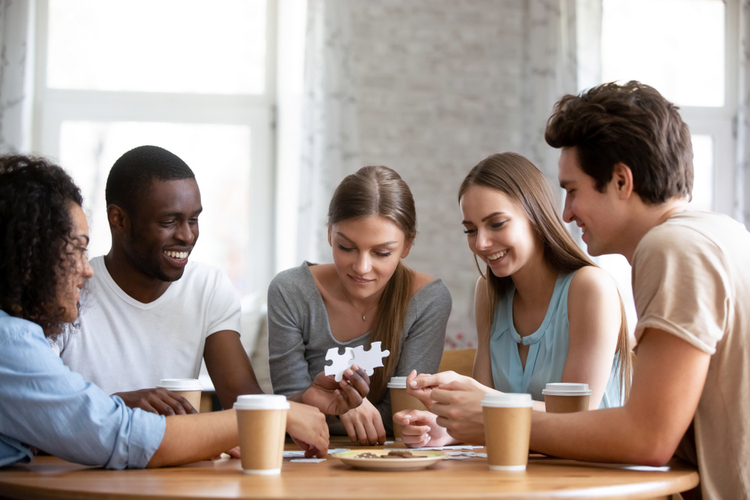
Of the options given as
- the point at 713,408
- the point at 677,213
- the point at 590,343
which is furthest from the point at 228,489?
the point at 590,343

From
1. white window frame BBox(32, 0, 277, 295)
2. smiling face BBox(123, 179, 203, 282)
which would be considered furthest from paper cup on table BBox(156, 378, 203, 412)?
white window frame BBox(32, 0, 277, 295)

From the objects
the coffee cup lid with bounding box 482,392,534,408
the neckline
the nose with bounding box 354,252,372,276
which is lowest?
the coffee cup lid with bounding box 482,392,534,408

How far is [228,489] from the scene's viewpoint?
1032mm

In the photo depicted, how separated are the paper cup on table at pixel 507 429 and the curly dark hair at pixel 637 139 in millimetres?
526

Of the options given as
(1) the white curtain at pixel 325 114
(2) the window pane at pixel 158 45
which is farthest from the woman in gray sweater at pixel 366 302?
(2) the window pane at pixel 158 45

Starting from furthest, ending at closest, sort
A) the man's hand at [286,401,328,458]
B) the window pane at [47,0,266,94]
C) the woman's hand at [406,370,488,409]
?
the window pane at [47,0,266,94] < the woman's hand at [406,370,488,409] < the man's hand at [286,401,328,458]

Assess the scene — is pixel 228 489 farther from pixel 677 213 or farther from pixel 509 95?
pixel 509 95

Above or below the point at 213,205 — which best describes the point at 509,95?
above

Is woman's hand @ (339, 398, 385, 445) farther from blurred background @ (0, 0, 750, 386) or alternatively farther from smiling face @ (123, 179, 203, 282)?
blurred background @ (0, 0, 750, 386)

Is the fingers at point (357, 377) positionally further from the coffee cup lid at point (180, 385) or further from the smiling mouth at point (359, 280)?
the smiling mouth at point (359, 280)

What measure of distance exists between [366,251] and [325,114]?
7.92 feet

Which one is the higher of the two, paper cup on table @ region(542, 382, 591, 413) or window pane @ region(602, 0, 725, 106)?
window pane @ region(602, 0, 725, 106)

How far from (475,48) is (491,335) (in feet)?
9.54

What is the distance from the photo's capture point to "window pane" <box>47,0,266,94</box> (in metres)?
4.51
